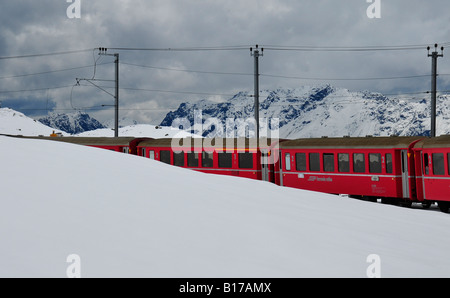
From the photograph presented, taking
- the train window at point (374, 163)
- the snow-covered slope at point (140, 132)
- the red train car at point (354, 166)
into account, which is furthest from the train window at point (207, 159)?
the snow-covered slope at point (140, 132)

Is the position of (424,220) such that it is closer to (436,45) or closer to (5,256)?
(5,256)

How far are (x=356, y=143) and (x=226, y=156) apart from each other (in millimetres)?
6494

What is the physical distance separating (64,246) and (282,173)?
694 inches

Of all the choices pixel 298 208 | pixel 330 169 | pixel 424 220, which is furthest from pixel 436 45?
pixel 298 208

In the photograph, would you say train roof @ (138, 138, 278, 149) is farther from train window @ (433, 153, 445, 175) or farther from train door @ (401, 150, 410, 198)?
train window @ (433, 153, 445, 175)

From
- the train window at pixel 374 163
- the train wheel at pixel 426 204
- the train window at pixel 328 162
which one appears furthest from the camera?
the train window at pixel 328 162

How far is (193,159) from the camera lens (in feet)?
80.7

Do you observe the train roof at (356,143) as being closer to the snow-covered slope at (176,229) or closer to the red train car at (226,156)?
the red train car at (226,156)

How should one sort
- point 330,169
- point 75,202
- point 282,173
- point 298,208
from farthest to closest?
point 282,173, point 330,169, point 298,208, point 75,202

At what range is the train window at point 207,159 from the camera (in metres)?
24.1

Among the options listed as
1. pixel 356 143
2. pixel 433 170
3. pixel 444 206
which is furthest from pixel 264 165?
pixel 444 206

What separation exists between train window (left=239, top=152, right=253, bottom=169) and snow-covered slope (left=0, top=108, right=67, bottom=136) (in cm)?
6702

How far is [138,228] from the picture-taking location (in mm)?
6859

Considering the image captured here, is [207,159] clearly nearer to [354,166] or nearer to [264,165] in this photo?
[264,165]
